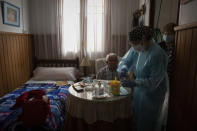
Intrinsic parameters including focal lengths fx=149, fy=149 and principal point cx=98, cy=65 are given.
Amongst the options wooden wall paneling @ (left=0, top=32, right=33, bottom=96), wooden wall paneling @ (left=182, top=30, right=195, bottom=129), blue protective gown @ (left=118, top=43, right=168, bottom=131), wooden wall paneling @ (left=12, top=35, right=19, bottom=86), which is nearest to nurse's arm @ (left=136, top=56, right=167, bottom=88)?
blue protective gown @ (left=118, top=43, right=168, bottom=131)

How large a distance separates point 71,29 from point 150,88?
2.43 metres

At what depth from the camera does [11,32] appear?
8.95 ft

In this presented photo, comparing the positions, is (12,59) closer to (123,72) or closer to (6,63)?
(6,63)

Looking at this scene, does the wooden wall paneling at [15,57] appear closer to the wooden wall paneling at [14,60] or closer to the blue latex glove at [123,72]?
the wooden wall paneling at [14,60]

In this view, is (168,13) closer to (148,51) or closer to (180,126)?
(148,51)

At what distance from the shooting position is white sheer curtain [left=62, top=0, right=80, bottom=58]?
328 cm

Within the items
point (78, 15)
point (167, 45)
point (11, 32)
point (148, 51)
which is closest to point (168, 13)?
point (167, 45)

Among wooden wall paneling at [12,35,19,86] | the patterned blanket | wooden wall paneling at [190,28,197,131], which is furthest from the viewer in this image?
wooden wall paneling at [12,35,19,86]

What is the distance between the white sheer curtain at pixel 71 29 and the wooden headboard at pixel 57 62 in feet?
0.42

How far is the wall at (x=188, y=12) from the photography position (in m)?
1.05

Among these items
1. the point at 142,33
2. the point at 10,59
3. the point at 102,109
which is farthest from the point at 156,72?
the point at 10,59

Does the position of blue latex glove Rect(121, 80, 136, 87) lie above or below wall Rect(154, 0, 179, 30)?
below

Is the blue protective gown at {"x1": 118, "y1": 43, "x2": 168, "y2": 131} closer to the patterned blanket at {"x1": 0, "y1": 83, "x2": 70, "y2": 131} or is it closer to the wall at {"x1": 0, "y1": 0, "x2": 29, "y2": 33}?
the patterned blanket at {"x1": 0, "y1": 83, "x2": 70, "y2": 131}

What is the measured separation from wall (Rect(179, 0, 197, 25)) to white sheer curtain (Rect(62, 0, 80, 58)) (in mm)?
2433
